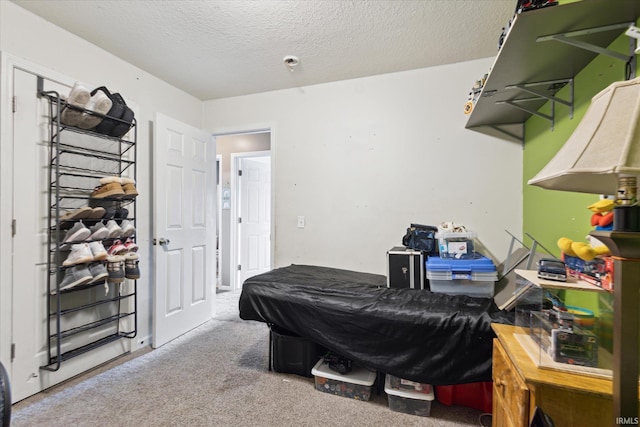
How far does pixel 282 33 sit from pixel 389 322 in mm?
2115

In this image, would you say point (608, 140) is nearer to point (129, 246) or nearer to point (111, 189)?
point (111, 189)

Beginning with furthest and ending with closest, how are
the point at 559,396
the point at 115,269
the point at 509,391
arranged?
the point at 115,269
the point at 509,391
the point at 559,396

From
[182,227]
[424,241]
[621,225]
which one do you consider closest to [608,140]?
[621,225]

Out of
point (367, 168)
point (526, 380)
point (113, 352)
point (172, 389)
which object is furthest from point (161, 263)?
point (526, 380)

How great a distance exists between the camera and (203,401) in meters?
1.81

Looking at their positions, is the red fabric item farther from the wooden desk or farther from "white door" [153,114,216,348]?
"white door" [153,114,216,348]

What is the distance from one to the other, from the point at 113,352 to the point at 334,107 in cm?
297

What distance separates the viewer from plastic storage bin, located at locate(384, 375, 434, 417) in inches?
66.6

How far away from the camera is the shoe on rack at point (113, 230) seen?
2146 millimetres

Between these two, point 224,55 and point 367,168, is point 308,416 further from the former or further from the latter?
point 224,55

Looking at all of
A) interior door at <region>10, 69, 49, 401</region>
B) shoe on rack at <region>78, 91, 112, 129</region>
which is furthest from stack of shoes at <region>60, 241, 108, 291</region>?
shoe on rack at <region>78, 91, 112, 129</region>

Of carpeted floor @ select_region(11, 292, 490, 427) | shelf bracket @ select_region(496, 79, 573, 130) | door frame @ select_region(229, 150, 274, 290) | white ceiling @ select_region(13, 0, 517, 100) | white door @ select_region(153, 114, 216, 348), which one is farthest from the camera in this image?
door frame @ select_region(229, 150, 274, 290)

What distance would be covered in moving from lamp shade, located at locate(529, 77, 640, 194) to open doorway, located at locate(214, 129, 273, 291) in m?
4.02

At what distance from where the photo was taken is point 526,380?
2.97ft
